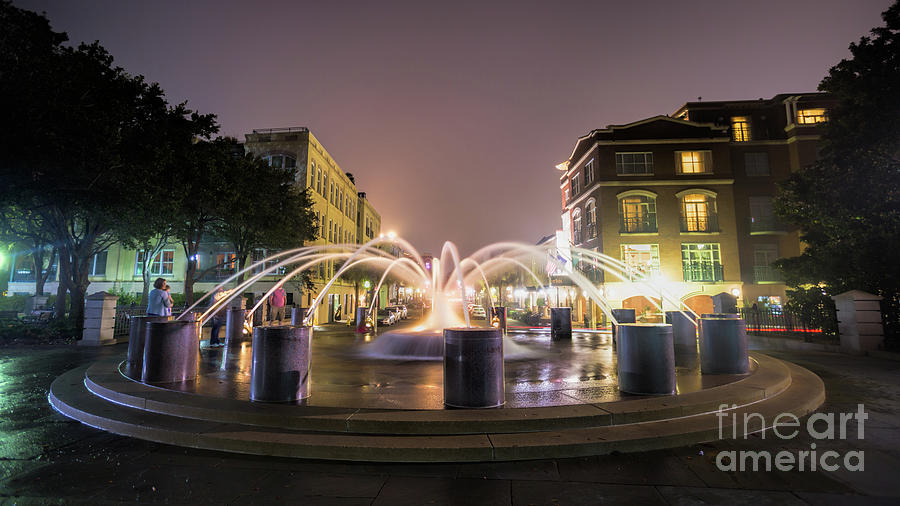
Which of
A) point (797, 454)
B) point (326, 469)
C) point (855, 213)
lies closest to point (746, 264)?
point (855, 213)

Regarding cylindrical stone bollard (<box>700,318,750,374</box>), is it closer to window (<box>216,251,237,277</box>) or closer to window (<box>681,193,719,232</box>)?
window (<box>681,193,719,232</box>)

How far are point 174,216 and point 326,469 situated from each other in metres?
22.0

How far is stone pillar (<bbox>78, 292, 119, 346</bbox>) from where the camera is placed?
17.0 m

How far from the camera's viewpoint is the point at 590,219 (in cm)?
4012

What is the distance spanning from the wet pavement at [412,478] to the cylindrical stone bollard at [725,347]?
275 centimetres

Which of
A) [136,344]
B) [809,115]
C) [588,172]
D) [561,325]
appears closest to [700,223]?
[588,172]

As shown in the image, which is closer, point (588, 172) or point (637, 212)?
point (637, 212)

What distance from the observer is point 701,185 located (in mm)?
36344

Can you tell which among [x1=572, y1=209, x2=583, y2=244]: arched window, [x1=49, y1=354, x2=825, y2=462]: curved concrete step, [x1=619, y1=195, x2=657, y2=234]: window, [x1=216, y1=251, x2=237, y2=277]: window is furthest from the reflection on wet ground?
[x1=572, y1=209, x2=583, y2=244]: arched window

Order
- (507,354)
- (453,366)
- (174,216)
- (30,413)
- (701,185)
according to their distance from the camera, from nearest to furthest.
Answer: (453,366) < (30,413) < (507,354) < (174,216) < (701,185)

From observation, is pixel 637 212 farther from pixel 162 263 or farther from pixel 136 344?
pixel 162 263

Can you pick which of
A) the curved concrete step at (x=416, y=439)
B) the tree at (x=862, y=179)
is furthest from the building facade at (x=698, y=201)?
the curved concrete step at (x=416, y=439)

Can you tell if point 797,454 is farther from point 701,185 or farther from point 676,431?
point 701,185

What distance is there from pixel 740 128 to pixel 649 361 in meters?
41.8
